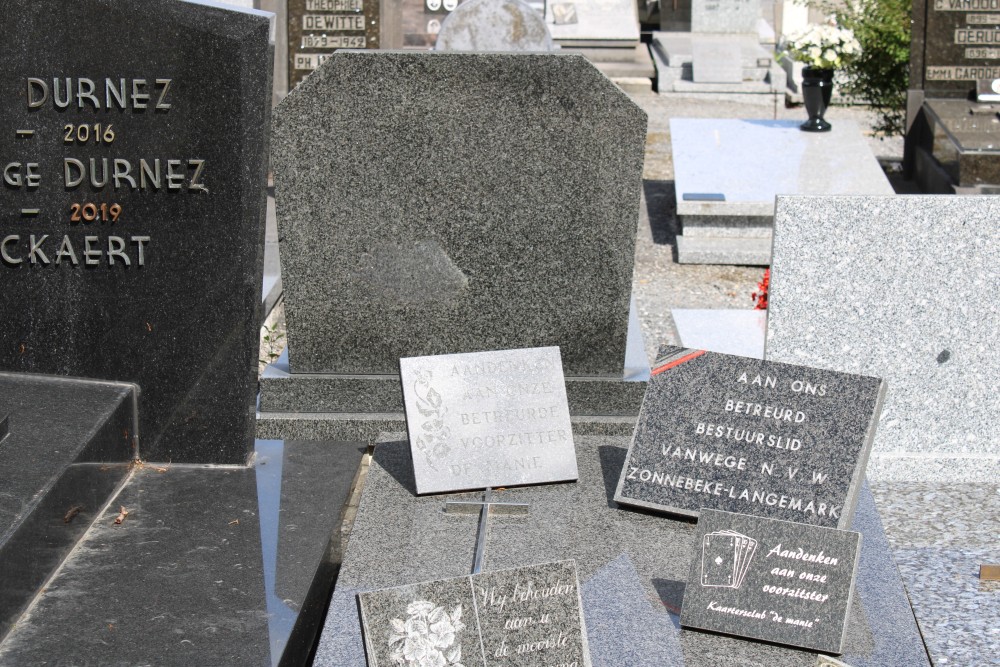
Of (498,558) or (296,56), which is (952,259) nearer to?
(498,558)

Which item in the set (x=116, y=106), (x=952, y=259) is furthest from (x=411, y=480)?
(x=952, y=259)

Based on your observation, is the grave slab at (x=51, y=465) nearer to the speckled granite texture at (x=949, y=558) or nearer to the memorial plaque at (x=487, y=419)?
the memorial plaque at (x=487, y=419)

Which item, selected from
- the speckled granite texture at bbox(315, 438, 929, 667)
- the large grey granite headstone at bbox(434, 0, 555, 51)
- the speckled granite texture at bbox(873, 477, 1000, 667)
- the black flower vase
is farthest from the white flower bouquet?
the speckled granite texture at bbox(315, 438, 929, 667)

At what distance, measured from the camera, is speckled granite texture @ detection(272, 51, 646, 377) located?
4137 mm

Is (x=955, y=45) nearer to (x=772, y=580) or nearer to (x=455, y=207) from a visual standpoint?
(x=455, y=207)

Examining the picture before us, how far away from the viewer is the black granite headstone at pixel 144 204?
3.58m

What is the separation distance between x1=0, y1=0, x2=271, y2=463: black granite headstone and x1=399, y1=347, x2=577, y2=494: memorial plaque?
0.69 meters

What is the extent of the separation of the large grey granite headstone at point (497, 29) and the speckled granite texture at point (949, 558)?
9.16 ft

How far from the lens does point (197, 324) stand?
3799 mm

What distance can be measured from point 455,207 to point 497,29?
1.93 metres

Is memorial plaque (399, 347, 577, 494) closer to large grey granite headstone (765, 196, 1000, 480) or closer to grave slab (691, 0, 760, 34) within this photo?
large grey granite headstone (765, 196, 1000, 480)

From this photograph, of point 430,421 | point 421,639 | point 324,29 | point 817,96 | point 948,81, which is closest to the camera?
point 421,639

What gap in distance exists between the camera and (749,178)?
8.55 m

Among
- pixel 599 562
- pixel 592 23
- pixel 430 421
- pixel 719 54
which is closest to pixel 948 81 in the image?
pixel 719 54
